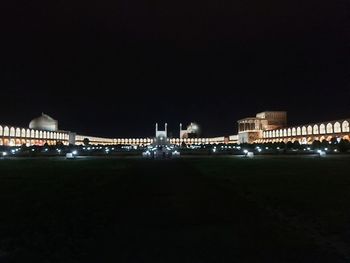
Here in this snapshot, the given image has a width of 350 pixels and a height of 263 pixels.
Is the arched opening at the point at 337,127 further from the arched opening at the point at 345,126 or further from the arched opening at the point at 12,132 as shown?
the arched opening at the point at 12,132

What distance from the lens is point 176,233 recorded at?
10.5 metres

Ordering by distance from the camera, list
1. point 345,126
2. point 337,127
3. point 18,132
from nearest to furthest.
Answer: point 345,126
point 337,127
point 18,132

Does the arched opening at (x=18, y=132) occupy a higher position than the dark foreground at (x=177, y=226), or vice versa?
the arched opening at (x=18, y=132)

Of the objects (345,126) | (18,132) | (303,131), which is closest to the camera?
(345,126)

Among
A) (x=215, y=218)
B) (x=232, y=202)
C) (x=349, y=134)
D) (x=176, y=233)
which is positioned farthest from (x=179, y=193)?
(x=349, y=134)

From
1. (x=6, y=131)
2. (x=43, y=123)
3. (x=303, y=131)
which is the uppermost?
(x=43, y=123)

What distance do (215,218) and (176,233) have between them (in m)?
2.36

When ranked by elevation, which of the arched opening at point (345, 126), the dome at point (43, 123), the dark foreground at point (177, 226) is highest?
the dome at point (43, 123)

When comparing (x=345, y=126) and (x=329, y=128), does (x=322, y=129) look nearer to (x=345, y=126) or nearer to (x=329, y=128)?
(x=329, y=128)

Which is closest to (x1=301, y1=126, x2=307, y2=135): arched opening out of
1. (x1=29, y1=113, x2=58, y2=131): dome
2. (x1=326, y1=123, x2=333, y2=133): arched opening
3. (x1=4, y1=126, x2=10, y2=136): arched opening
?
(x1=326, y1=123, x2=333, y2=133): arched opening

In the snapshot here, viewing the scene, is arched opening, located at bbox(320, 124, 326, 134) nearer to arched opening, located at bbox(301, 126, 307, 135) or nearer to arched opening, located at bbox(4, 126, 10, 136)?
arched opening, located at bbox(301, 126, 307, 135)

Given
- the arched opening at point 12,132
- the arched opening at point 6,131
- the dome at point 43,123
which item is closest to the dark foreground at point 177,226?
the arched opening at point 6,131

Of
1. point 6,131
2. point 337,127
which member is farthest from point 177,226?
point 6,131

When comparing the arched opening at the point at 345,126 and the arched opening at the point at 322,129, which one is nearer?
the arched opening at the point at 345,126
